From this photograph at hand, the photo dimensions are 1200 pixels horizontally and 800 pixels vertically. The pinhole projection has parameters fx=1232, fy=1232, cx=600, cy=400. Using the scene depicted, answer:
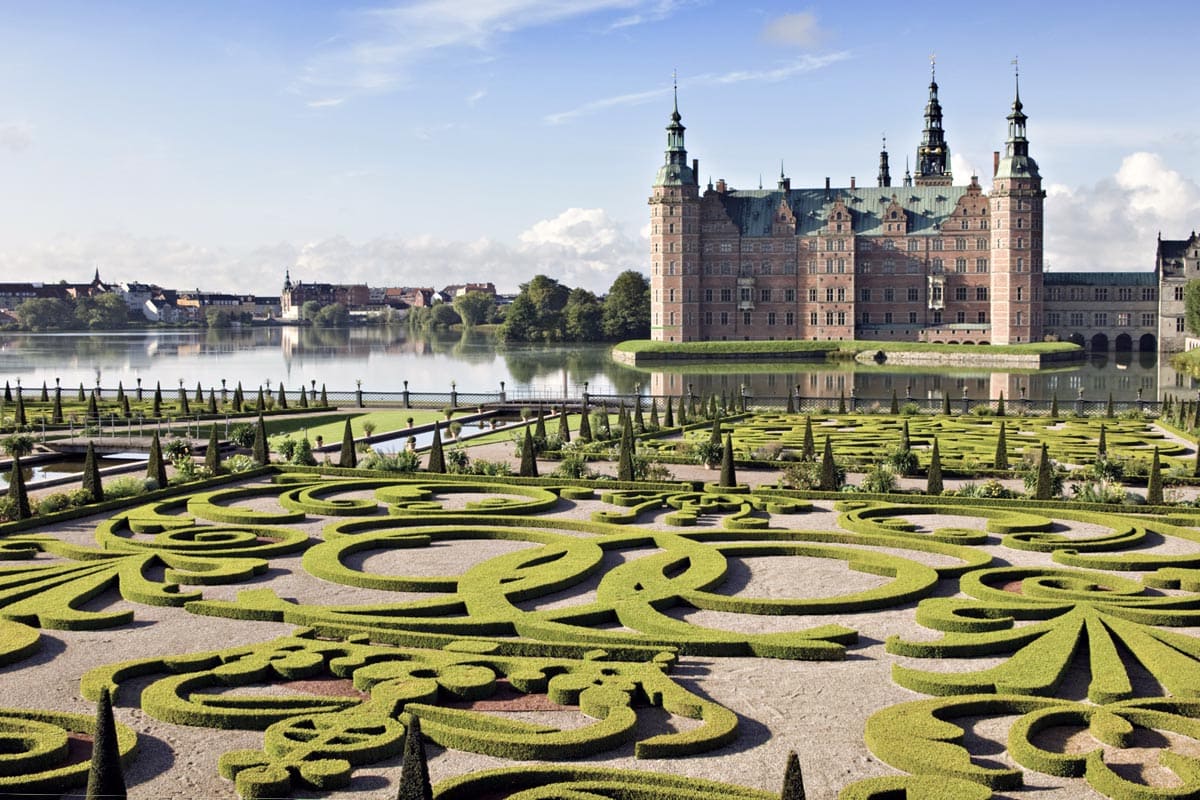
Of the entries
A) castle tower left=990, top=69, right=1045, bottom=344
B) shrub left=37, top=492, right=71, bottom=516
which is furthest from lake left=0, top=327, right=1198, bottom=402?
shrub left=37, top=492, right=71, bottom=516

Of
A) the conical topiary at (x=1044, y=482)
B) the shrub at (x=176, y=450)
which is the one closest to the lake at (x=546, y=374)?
the shrub at (x=176, y=450)

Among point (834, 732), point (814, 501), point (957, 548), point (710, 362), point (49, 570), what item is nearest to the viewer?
point (834, 732)

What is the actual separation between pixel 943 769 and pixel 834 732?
125 centimetres

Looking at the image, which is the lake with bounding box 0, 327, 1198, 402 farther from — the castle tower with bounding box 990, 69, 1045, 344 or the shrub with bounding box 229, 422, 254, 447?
the shrub with bounding box 229, 422, 254, 447

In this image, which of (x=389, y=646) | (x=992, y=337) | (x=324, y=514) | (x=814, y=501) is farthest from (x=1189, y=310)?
(x=389, y=646)

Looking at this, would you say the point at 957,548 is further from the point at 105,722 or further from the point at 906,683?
the point at 105,722

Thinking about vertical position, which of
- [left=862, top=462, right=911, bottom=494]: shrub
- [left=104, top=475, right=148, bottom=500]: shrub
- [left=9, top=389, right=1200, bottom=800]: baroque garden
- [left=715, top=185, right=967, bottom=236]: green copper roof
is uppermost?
[left=715, top=185, right=967, bottom=236]: green copper roof

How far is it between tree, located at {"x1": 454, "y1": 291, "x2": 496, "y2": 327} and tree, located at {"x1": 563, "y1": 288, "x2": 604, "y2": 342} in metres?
51.6

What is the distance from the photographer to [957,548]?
16922 mm

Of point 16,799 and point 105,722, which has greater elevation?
point 105,722

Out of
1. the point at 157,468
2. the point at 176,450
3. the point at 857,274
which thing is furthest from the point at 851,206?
the point at 157,468

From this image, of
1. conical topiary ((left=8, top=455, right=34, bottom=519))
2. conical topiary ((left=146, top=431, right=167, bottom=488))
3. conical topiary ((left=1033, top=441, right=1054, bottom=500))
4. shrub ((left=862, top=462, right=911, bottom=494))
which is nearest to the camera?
conical topiary ((left=8, top=455, right=34, bottom=519))

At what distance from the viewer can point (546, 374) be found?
74938 mm

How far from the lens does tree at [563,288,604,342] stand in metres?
110
